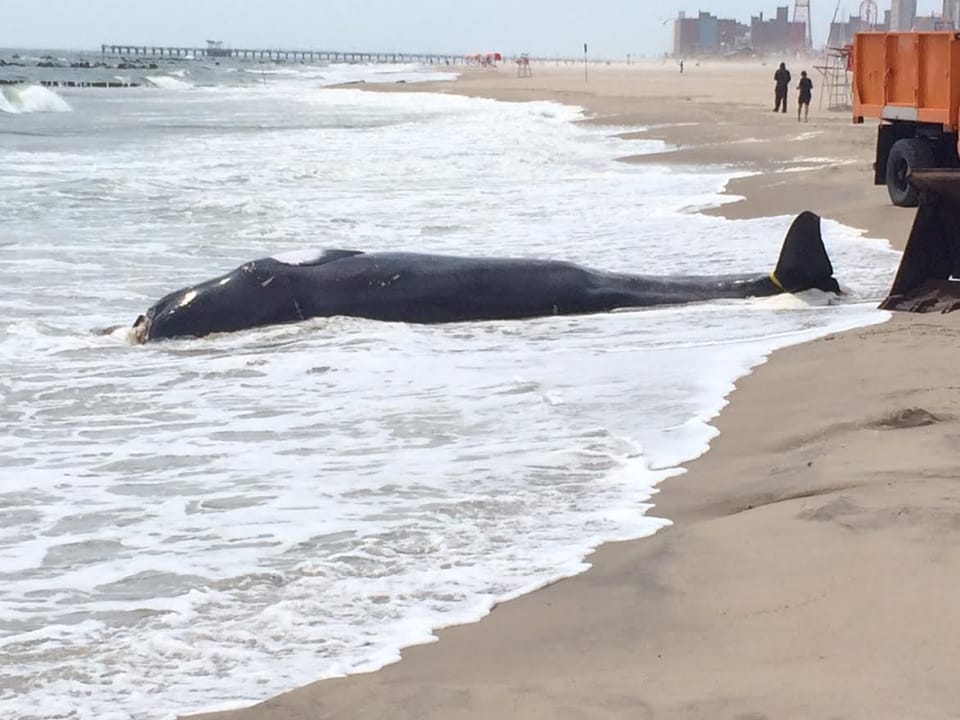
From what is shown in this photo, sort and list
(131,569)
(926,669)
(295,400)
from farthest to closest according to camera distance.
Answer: (295,400), (131,569), (926,669)

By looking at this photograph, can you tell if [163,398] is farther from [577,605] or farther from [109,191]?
[109,191]

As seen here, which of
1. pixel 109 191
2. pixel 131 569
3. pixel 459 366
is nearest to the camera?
pixel 131 569

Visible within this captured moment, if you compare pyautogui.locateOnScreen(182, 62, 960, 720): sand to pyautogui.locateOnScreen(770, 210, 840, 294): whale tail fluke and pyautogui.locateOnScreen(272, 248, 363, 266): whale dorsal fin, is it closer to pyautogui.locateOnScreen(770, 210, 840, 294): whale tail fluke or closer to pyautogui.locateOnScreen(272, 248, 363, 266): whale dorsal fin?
pyautogui.locateOnScreen(770, 210, 840, 294): whale tail fluke

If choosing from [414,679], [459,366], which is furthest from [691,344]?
[414,679]

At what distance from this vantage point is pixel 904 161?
15.2 metres

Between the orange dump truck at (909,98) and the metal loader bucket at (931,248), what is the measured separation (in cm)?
552

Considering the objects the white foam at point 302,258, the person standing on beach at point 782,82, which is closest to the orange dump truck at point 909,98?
the white foam at point 302,258

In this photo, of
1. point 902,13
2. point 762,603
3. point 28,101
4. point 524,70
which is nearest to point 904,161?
point 762,603

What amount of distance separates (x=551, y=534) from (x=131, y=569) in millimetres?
1377

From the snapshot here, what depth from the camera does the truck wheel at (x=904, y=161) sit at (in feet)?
49.6

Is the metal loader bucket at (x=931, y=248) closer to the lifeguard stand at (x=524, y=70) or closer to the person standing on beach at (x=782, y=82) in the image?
the person standing on beach at (x=782, y=82)

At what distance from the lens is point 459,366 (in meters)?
7.80

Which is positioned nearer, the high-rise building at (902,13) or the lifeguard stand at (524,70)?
the high-rise building at (902,13)

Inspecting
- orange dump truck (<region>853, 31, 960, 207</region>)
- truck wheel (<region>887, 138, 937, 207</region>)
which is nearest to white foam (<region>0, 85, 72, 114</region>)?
orange dump truck (<region>853, 31, 960, 207</region>)
